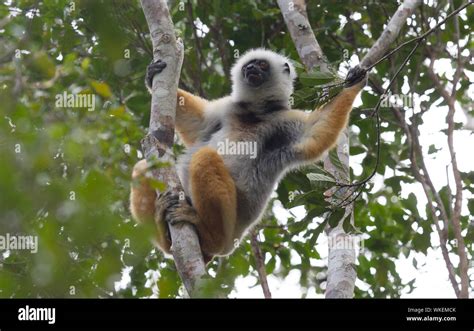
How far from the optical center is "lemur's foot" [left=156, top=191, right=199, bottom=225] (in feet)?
17.7

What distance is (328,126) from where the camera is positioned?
7039mm

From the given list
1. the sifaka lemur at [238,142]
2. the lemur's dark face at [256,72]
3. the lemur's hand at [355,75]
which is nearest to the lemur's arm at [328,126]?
the sifaka lemur at [238,142]

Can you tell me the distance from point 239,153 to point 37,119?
448cm

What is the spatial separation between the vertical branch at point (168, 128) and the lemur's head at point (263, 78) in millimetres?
2363

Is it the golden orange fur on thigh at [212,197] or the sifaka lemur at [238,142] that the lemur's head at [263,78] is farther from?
the golden orange fur on thigh at [212,197]

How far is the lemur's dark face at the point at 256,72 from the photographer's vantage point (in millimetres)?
8094

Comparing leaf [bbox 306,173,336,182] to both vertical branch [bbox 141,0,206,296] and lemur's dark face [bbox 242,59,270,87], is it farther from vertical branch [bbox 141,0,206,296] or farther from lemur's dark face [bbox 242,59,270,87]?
lemur's dark face [bbox 242,59,270,87]

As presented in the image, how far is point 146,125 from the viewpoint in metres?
9.39

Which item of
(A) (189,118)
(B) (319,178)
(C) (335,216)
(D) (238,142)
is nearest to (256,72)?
(A) (189,118)

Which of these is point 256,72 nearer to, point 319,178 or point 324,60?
point 324,60

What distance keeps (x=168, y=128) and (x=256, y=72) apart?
10.2 feet

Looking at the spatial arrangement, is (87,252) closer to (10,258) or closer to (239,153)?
(10,258)

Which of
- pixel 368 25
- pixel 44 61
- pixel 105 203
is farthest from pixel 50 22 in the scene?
pixel 105 203

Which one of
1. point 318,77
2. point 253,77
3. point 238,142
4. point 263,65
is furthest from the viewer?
point 263,65
